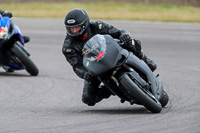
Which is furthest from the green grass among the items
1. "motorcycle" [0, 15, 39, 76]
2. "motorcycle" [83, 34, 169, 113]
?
"motorcycle" [83, 34, 169, 113]

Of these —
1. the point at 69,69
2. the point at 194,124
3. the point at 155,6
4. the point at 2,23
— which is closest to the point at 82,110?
the point at 194,124

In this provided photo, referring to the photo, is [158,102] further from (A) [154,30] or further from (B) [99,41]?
(A) [154,30]

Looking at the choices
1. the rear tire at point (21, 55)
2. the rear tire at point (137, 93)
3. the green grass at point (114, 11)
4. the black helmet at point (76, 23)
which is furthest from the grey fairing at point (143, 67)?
the green grass at point (114, 11)

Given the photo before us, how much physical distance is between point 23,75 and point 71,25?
4659 mm

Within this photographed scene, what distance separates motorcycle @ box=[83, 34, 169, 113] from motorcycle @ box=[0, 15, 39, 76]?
4390 mm

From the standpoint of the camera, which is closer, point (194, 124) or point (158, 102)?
point (194, 124)

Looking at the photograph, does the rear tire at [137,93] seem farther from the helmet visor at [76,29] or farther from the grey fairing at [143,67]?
the helmet visor at [76,29]

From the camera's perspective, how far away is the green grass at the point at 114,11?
22.2m

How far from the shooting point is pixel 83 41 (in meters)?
7.93

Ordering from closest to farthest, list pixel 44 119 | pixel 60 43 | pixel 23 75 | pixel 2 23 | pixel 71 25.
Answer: pixel 44 119 < pixel 71 25 < pixel 2 23 < pixel 23 75 < pixel 60 43

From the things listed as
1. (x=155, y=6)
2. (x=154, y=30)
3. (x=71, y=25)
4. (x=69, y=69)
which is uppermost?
(x=71, y=25)

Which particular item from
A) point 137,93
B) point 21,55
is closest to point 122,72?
point 137,93

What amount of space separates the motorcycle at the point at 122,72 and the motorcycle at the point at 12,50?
173 inches

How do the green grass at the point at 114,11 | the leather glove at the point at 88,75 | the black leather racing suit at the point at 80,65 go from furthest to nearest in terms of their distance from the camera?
the green grass at the point at 114,11
the black leather racing suit at the point at 80,65
the leather glove at the point at 88,75
